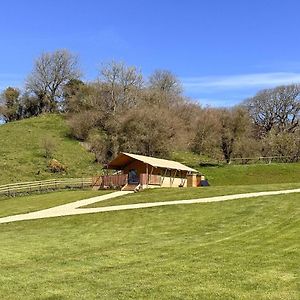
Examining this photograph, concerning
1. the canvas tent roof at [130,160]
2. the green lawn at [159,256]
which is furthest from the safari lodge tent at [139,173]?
the green lawn at [159,256]

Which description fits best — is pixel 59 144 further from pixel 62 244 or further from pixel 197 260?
pixel 197 260

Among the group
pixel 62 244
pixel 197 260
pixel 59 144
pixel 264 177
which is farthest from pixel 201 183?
pixel 197 260

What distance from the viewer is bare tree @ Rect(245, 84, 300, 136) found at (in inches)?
2707

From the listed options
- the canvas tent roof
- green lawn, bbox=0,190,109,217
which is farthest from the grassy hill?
green lawn, bbox=0,190,109,217

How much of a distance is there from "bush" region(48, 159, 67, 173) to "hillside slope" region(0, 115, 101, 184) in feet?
1.84

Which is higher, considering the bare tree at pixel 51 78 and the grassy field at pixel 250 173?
the bare tree at pixel 51 78

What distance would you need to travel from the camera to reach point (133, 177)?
38219 mm

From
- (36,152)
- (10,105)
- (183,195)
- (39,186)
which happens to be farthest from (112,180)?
(10,105)

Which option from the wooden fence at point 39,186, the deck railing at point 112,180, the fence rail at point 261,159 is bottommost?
the wooden fence at point 39,186

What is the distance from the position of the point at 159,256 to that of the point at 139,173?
26.8m

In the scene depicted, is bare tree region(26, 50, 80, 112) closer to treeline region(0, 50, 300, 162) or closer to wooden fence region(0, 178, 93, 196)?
treeline region(0, 50, 300, 162)

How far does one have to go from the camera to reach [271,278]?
28.5ft

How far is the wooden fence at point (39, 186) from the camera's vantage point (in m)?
38.3

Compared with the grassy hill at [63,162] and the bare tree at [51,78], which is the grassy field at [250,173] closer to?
the grassy hill at [63,162]
